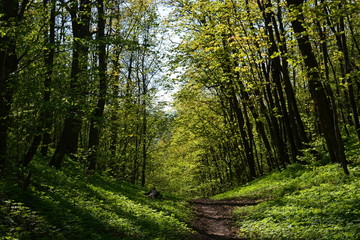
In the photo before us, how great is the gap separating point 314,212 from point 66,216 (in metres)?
7.12

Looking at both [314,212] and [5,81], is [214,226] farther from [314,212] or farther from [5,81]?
[5,81]

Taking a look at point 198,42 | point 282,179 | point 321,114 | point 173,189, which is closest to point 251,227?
point 321,114

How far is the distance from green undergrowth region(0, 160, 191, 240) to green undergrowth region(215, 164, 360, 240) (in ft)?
8.76

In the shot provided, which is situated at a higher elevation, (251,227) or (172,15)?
(172,15)

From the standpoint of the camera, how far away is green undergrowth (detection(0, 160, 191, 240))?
20.7ft

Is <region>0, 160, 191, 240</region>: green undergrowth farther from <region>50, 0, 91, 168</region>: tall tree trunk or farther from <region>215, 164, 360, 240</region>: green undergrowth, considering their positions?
<region>215, 164, 360, 240</region>: green undergrowth

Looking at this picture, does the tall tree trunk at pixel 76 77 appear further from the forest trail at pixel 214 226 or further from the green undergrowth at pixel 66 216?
the forest trail at pixel 214 226

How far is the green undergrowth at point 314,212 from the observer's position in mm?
6605

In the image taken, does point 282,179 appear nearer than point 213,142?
Yes

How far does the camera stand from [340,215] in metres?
7.06

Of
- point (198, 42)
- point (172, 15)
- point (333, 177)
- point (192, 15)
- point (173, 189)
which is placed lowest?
point (173, 189)

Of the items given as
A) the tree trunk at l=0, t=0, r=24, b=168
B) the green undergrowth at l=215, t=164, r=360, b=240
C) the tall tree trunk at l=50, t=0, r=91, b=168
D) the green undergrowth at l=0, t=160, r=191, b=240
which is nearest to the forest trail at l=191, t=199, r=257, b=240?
the green undergrowth at l=215, t=164, r=360, b=240

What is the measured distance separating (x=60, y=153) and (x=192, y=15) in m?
14.5

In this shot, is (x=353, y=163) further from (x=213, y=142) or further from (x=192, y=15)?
(x=213, y=142)
